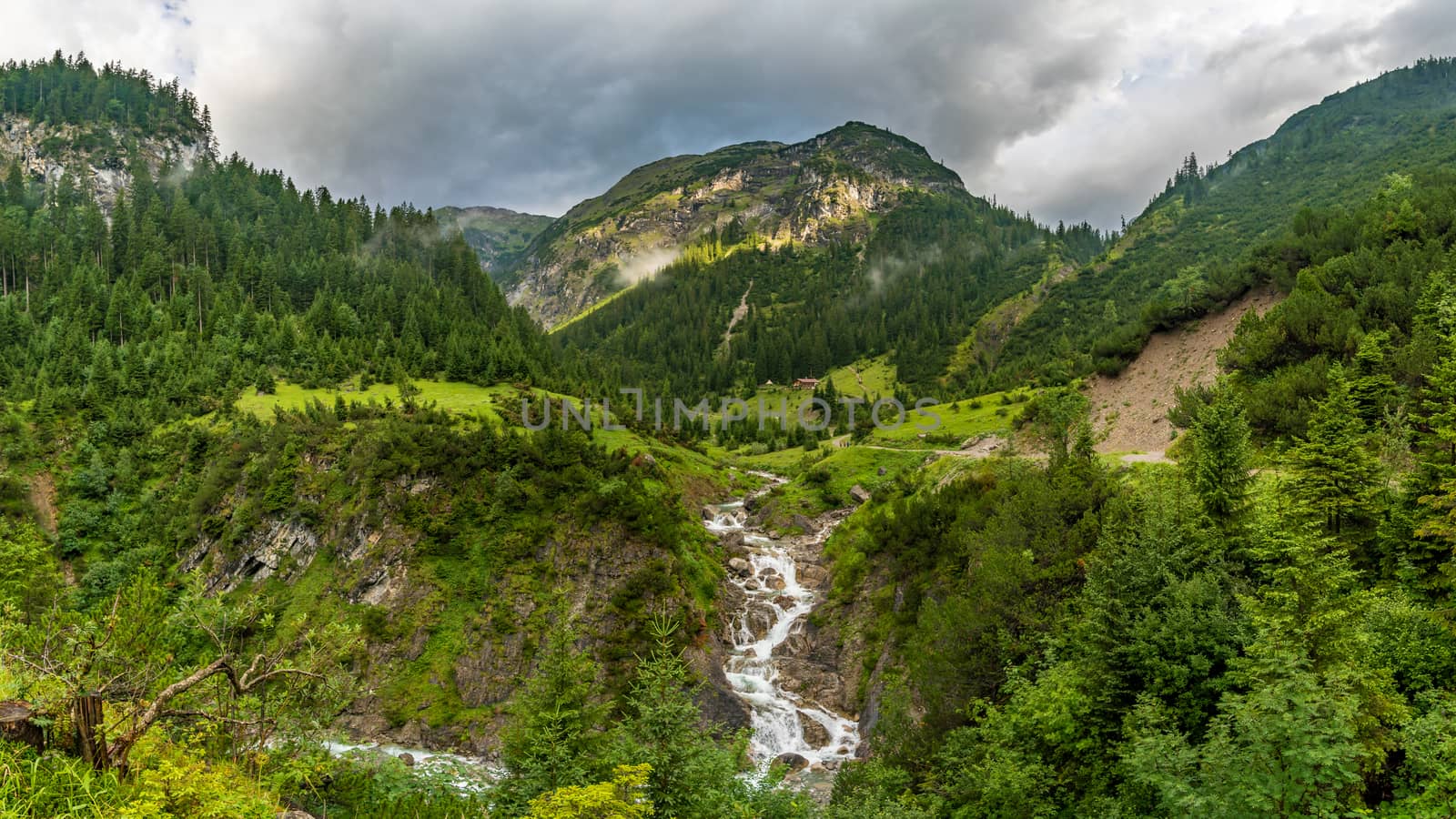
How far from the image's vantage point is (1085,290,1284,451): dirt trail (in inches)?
2341

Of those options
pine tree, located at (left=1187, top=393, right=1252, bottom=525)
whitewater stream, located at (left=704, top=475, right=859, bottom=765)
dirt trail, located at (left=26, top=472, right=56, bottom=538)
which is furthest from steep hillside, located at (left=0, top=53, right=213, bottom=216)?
pine tree, located at (left=1187, top=393, right=1252, bottom=525)

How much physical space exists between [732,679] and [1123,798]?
35955 mm

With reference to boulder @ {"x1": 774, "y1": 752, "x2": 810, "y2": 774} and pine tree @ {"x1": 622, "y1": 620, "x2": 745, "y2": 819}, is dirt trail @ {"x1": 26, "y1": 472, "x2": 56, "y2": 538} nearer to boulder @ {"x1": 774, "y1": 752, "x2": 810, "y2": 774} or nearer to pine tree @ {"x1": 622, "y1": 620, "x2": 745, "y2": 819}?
boulder @ {"x1": 774, "y1": 752, "x2": 810, "y2": 774}

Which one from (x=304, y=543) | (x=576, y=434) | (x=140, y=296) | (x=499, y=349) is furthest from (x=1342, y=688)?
(x=140, y=296)

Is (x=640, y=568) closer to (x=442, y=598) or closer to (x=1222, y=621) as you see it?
(x=442, y=598)

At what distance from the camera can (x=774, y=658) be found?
53.2 m

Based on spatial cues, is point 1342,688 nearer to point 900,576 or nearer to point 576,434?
point 900,576

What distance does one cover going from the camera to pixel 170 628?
18.9 m

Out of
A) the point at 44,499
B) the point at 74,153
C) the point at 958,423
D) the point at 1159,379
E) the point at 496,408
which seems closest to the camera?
the point at 1159,379

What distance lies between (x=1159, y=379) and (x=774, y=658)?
48.0 m

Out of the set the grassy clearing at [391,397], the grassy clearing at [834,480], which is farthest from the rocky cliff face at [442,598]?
the grassy clearing at [834,480]

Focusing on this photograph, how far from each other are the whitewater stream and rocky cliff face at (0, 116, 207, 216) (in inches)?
7954

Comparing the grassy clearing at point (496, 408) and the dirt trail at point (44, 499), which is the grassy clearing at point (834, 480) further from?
the dirt trail at point (44, 499)

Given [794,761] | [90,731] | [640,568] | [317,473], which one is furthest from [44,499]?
[90,731]
